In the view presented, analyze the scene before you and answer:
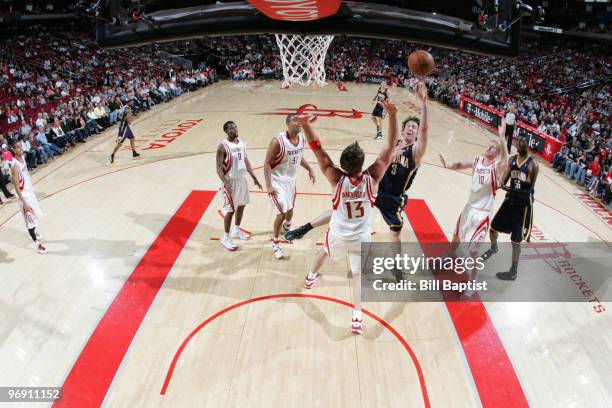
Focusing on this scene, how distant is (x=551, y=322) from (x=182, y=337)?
12.9 feet

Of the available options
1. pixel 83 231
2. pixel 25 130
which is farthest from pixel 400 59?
pixel 83 231

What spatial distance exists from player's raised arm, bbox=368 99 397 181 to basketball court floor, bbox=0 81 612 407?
1704 millimetres

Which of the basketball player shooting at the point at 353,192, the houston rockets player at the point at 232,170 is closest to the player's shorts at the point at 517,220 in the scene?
the basketball player shooting at the point at 353,192

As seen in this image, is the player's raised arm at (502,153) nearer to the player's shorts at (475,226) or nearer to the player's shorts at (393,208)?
the player's shorts at (475,226)

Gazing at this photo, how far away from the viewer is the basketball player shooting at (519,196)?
4.73 meters

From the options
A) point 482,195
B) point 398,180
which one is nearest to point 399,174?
point 398,180

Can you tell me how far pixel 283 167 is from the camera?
5.34 m

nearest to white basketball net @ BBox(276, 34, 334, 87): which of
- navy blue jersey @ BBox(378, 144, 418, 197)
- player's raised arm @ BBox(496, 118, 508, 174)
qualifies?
navy blue jersey @ BBox(378, 144, 418, 197)

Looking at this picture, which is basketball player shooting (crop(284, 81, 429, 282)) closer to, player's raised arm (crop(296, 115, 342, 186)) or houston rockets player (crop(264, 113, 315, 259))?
houston rockets player (crop(264, 113, 315, 259))

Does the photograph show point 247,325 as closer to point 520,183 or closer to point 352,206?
point 352,206

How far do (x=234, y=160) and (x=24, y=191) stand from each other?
9.28 feet

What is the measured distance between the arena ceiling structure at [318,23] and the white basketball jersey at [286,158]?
1330 millimetres

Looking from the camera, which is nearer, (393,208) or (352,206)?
(352,206)

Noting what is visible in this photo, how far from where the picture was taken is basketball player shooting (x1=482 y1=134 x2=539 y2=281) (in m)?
4.73
